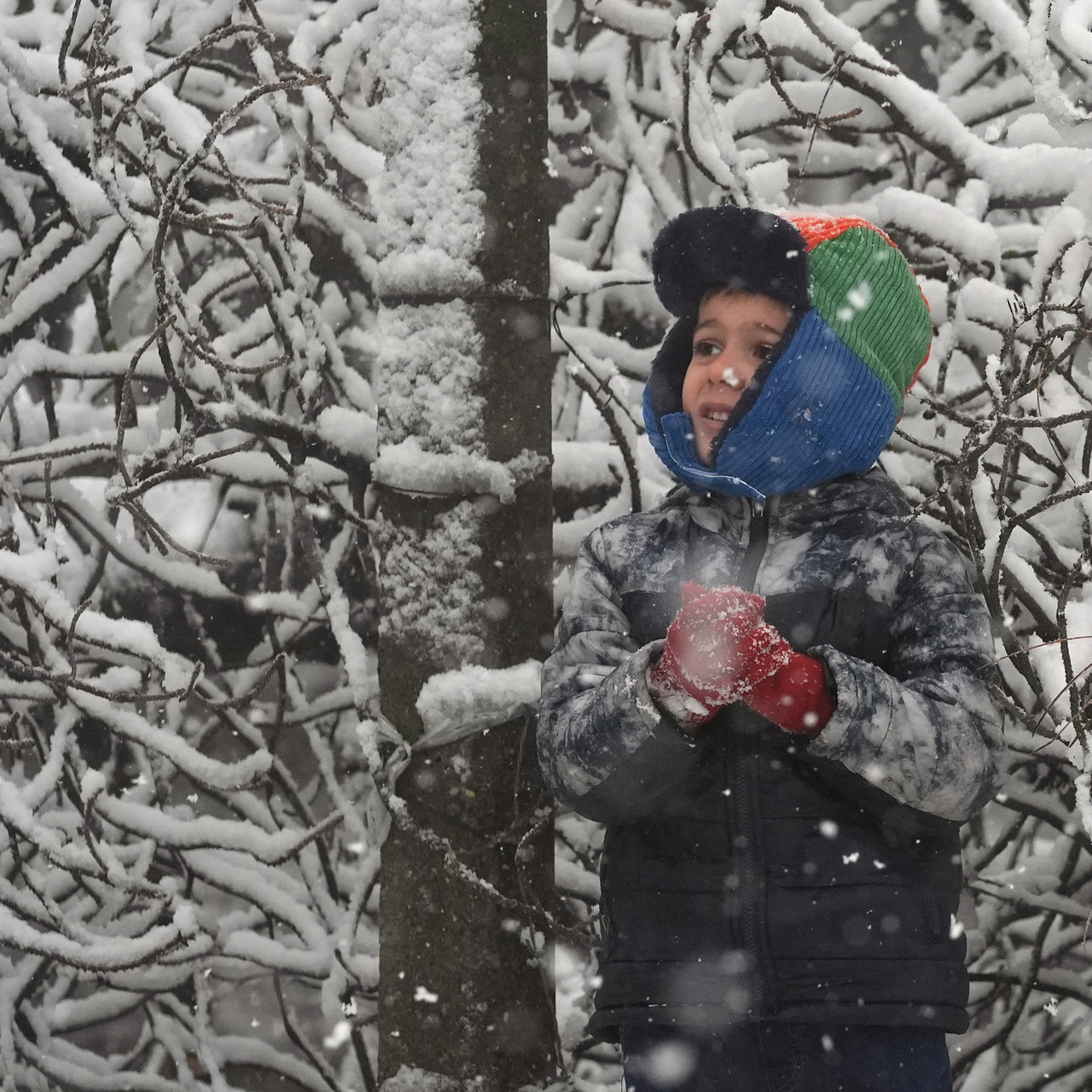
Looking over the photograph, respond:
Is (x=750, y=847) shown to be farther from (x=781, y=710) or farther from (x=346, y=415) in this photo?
(x=346, y=415)

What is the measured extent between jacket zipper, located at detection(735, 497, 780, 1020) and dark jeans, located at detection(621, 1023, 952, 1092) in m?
0.07

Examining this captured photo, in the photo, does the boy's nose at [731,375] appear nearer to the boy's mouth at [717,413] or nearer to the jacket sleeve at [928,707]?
the boy's mouth at [717,413]

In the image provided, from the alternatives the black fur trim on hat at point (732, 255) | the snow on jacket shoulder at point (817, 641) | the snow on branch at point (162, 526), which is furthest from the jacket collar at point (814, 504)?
the snow on branch at point (162, 526)

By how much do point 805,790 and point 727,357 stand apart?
26.2 inches

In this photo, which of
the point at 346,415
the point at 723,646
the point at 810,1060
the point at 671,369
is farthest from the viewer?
the point at 346,415

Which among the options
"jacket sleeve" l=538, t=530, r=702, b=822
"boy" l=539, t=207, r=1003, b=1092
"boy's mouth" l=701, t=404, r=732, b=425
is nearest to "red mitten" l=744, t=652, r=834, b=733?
"boy" l=539, t=207, r=1003, b=1092

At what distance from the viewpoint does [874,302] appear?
176cm

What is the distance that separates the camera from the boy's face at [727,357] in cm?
176

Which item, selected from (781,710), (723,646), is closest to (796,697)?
(781,710)

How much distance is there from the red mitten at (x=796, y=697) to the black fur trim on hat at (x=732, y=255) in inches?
22.7

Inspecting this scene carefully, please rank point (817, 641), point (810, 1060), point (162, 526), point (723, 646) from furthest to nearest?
point (162, 526)
point (817, 641)
point (810, 1060)
point (723, 646)

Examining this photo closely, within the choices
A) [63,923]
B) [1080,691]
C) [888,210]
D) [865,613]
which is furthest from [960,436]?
[63,923]

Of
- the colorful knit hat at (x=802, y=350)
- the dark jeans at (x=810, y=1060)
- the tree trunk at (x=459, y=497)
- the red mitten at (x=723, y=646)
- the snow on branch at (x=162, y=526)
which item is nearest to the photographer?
the red mitten at (x=723, y=646)

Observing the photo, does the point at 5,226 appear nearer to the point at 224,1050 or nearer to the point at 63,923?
the point at 63,923
